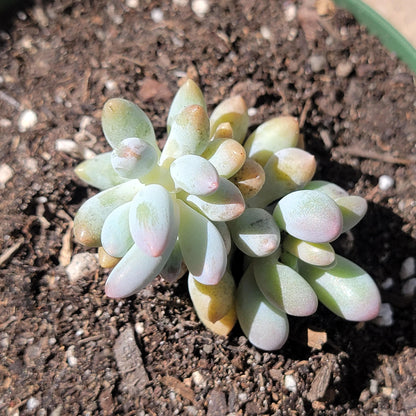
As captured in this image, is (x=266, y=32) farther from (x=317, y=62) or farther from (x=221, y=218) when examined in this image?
(x=221, y=218)

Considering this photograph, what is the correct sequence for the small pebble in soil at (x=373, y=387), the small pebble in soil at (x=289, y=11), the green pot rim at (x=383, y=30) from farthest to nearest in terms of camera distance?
the small pebble in soil at (x=289, y=11), the green pot rim at (x=383, y=30), the small pebble in soil at (x=373, y=387)

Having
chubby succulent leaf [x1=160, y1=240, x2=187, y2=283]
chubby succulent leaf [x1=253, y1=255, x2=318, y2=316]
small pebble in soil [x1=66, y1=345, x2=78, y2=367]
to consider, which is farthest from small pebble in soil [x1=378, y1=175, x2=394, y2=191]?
small pebble in soil [x1=66, y1=345, x2=78, y2=367]

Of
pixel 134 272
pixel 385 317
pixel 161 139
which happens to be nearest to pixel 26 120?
pixel 161 139

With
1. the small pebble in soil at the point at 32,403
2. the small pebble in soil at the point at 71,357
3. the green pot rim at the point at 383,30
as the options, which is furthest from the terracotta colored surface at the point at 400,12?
the small pebble in soil at the point at 32,403

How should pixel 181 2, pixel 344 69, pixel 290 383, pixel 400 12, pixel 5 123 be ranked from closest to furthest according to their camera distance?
1. pixel 290 383
2. pixel 5 123
3. pixel 344 69
4. pixel 181 2
5. pixel 400 12

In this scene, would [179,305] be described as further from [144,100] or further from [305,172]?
[144,100]

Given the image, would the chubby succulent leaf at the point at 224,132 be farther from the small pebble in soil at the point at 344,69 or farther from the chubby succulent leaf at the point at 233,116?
the small pebble in soil at the point at 344,69
